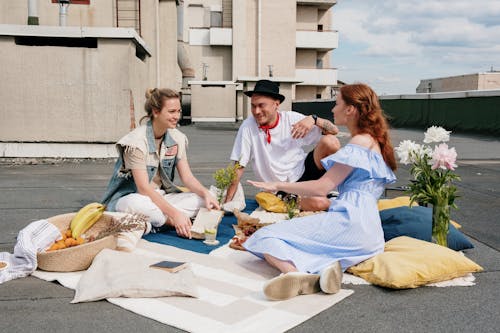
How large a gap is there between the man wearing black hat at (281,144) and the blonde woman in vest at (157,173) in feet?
2.28

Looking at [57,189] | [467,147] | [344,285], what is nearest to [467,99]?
[467,147]

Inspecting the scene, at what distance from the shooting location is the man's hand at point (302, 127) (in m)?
5.88

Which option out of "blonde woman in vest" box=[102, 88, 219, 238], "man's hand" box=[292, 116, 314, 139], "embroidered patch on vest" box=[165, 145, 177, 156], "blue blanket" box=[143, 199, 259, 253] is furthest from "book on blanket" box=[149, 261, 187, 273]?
"man's hand" box=[292, 116, 314, 139]

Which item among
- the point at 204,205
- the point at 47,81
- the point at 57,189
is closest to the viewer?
the point at 204,205

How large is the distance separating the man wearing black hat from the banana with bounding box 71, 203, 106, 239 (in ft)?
5.88

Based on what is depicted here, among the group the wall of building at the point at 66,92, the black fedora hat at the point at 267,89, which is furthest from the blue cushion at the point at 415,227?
the wall of building at the point at 66,92

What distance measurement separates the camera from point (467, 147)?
14750mm

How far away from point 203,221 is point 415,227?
2.01 meters

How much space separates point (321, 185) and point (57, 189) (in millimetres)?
5080

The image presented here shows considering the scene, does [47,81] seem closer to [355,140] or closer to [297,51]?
Result: [355,140]

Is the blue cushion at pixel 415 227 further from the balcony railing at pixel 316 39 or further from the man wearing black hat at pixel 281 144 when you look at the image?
the balcony railing at pixel 316 39

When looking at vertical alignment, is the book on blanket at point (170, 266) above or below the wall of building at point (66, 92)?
below

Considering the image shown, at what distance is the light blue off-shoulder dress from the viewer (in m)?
3.80

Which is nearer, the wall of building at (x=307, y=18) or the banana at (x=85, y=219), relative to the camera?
the banana at (x=85, y=219)
